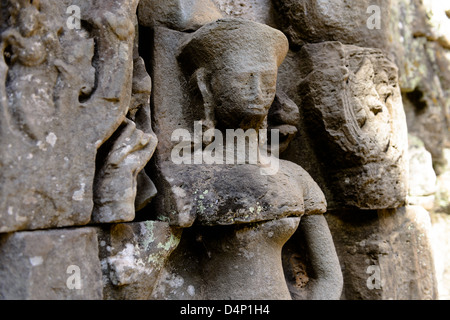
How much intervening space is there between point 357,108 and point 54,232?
1301 mm

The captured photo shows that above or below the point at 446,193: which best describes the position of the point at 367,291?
below

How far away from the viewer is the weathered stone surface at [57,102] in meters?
1.07

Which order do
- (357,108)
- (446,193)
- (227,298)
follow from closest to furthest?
(227,298) → (357,108) → (446,193)

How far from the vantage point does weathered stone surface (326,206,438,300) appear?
76.4 inches

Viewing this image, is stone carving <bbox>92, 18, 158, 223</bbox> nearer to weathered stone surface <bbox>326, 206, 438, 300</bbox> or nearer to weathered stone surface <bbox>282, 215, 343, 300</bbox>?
weathered stone surface <bbox>282, 215, 343, 300</bbox>

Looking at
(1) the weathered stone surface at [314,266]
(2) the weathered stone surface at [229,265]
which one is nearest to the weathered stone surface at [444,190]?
(1) the weathered stone surface at [314,266]

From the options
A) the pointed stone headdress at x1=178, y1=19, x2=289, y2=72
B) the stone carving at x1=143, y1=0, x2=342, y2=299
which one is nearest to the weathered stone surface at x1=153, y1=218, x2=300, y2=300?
the stone carving at x1=143, y1=0, x2=342, y2=299

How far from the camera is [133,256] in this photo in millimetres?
1281

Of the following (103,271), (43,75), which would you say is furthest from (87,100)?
(103,271)

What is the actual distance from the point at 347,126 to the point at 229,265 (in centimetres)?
77

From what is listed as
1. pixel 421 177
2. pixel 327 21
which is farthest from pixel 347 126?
pixel 421 177

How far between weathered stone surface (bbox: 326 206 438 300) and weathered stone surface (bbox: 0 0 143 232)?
3.88 ft

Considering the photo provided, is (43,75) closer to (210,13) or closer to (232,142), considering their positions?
(232,142)

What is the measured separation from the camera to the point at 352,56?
1.95 metres
